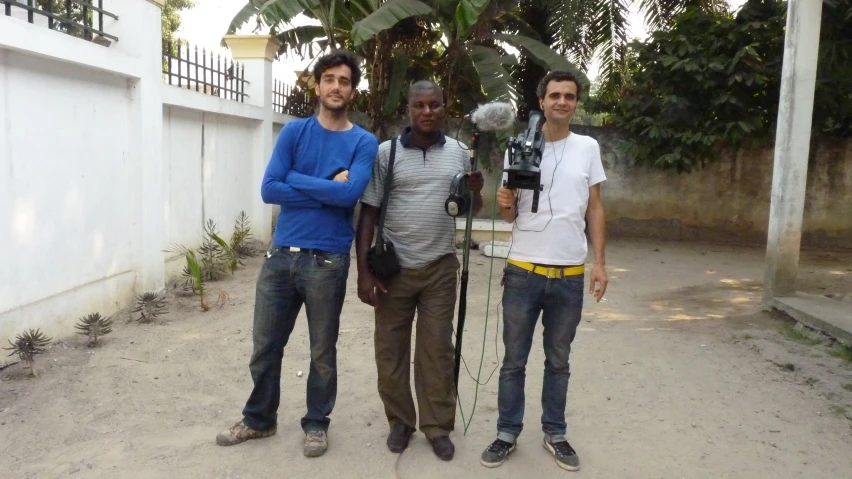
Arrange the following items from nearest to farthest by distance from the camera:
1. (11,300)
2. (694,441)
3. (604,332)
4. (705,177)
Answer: (694,441)
(11,300)
(604,332)
(705,177)

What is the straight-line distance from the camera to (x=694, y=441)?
3525 mm

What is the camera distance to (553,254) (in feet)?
9.95

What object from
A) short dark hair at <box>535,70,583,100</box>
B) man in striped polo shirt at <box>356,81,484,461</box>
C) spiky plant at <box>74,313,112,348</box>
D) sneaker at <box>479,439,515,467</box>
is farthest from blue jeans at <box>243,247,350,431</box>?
spiky plant at <box>74,313,112,348</box>

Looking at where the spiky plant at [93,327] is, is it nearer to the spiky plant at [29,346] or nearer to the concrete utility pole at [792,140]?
the spiky plant at [29,346]

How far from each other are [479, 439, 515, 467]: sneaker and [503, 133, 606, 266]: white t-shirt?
0.87 meters

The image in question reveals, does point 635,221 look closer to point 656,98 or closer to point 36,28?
point 656,98

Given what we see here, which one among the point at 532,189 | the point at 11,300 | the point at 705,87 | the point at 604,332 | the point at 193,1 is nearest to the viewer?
the point at 532,189

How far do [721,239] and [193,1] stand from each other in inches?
679

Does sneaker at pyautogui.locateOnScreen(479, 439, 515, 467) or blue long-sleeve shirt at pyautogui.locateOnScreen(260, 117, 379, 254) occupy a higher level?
blue long-sleeve shirt at pyautogui.locateOnScreen(260, 117, 379, 254)

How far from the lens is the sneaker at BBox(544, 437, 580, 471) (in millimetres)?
3174

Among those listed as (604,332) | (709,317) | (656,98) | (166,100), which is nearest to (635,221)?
(656,98)

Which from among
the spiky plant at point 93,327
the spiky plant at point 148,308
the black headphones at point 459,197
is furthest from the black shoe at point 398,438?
the spiky plant at point 148,308

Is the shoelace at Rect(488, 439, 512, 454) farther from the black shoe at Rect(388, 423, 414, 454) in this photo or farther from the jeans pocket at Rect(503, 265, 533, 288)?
the jeans pocket at Rect(503, 265, 533, 288)

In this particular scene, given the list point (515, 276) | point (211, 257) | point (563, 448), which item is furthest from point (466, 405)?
point (211, 257)
